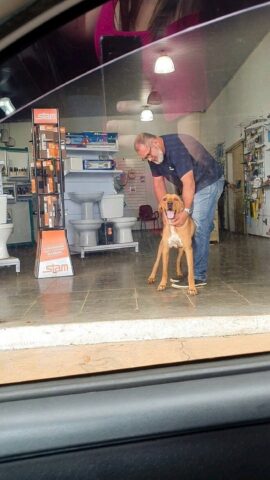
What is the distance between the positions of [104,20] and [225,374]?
0.85 meters

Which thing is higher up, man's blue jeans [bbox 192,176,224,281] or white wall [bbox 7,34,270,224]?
white wall [bbox 7,34,270,224]

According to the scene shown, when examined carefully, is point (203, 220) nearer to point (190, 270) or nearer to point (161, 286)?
point (190, 270)

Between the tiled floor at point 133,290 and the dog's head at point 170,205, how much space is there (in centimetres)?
38

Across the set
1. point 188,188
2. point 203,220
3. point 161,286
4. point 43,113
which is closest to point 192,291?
point 161,286

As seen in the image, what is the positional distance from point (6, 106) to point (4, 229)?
13.2 feet

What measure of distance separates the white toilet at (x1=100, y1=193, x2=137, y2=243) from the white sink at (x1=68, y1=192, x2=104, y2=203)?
131mm

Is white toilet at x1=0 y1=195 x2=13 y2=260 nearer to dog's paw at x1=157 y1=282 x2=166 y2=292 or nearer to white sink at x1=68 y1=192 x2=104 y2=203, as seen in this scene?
white sink at x1=68 y1=192 x2=104 y2=203

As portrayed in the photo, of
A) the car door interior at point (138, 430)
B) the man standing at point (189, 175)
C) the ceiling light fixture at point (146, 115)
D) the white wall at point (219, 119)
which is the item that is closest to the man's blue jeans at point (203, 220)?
the man standing at point (189, 175)

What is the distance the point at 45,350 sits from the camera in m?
2.45

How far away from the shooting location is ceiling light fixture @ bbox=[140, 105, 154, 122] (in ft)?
7.38

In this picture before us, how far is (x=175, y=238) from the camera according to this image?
3.56 m

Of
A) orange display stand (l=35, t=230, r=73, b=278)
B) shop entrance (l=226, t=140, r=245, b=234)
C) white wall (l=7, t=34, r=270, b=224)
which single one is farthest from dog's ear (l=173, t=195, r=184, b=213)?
orange display stand (l=35, t=230, r=73, b=278)

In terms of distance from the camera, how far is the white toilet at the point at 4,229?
15.8ft

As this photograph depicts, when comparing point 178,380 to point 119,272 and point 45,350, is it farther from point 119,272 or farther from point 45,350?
point 119,272
